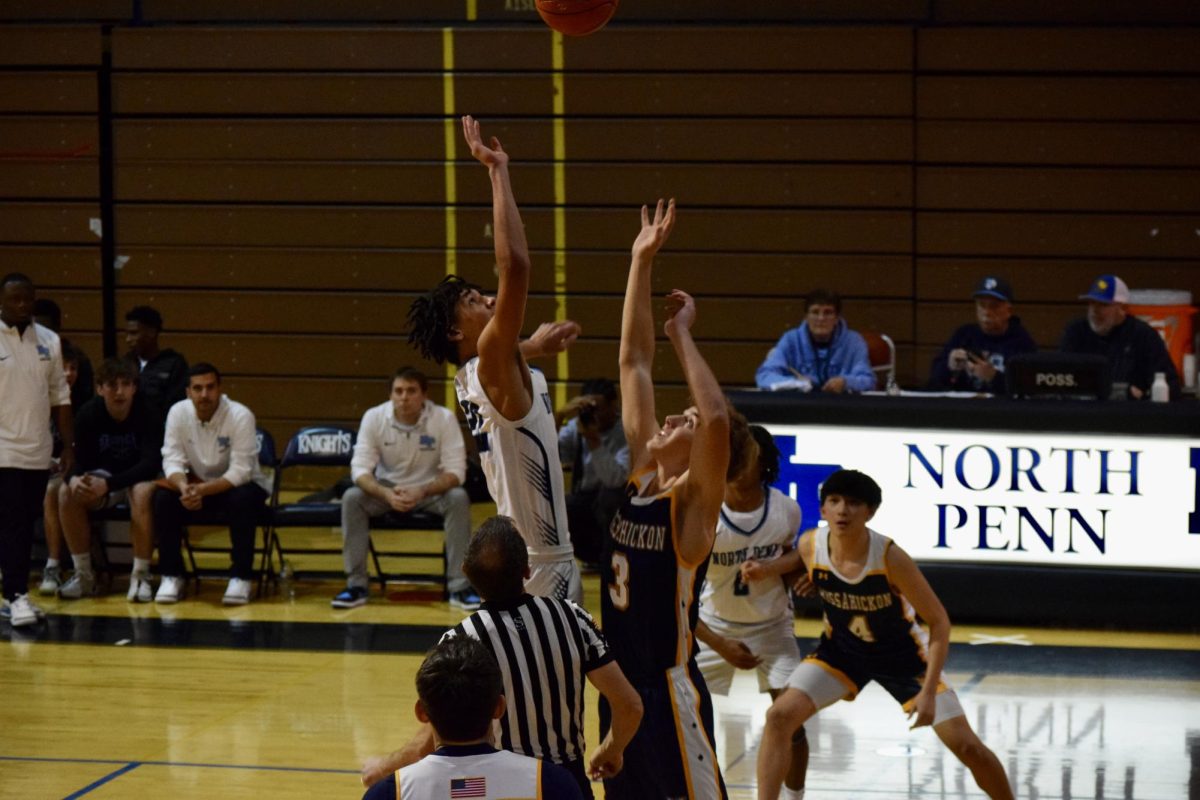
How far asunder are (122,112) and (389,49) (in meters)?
2.24

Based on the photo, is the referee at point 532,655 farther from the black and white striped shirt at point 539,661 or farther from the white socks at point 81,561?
the white socks at point 81,561

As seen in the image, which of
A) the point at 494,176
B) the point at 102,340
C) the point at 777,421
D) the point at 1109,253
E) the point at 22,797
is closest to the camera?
the point at 494,176

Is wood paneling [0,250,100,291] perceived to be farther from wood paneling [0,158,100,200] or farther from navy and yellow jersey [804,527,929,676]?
navy and yellow jersey [804,527,929,676]

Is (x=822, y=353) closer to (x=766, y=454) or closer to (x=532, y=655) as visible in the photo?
(x=766, y=454)

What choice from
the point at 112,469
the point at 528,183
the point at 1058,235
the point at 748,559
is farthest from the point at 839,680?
the point at 528,183

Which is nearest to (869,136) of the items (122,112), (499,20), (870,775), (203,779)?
(499,20)

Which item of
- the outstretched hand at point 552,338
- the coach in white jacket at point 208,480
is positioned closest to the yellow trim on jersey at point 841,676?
the outstretched hand at point 552,338

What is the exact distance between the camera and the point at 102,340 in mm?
12805

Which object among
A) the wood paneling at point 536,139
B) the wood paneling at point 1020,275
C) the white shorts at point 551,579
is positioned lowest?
the white shorts at point 551,579

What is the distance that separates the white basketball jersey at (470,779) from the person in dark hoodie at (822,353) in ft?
20.8

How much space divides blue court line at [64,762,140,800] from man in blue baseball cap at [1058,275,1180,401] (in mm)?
5709

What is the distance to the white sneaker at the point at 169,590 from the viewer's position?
9.12 meters

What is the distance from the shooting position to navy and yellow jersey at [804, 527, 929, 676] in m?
5.29

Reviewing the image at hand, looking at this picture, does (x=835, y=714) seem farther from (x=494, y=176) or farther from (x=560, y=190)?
(x=560, y=190)
